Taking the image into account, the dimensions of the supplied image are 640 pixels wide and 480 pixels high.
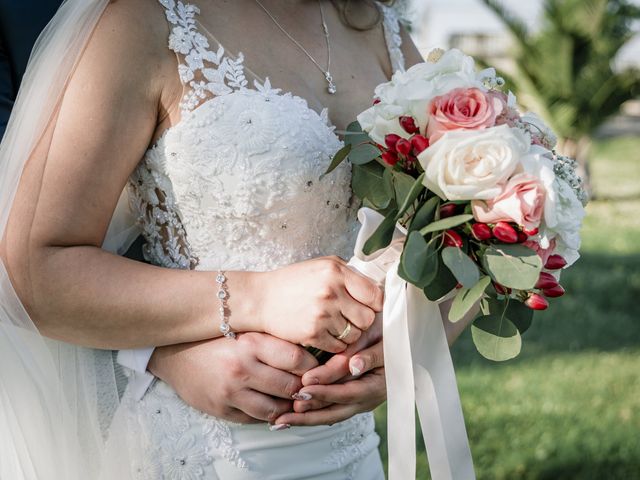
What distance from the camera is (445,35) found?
1270 inches

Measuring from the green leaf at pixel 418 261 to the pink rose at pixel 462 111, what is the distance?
248 millimetres

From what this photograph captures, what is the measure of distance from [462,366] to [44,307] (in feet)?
17.0

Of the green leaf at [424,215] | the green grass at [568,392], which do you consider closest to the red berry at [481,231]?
the green leaf at [424,215]

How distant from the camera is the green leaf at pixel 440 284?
6.23 ft

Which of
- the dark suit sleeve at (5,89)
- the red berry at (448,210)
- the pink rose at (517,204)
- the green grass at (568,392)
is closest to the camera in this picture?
the pink rose at (517,204)

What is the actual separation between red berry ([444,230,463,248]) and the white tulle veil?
981mm

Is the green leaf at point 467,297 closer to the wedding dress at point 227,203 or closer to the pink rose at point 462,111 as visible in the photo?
the pink rose at point 462,111

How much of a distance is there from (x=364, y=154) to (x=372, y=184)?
0.32 ft

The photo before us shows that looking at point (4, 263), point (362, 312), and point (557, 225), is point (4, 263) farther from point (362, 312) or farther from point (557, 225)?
point (557, 225)

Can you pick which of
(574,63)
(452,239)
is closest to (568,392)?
(452,239)

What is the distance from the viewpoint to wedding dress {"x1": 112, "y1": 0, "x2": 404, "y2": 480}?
2.17 m

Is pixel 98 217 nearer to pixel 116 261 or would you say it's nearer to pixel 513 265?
pixel 116 261

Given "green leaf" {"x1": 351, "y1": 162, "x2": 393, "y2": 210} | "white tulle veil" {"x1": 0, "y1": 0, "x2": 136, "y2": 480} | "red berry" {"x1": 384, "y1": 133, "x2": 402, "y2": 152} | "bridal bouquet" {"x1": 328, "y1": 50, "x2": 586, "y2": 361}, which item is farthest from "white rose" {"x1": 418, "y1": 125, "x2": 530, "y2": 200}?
"white tulle veil" {"x1": 0, "y1": 0, "x2": 136, "y2": 480}

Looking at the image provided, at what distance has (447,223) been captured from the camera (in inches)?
71.2
